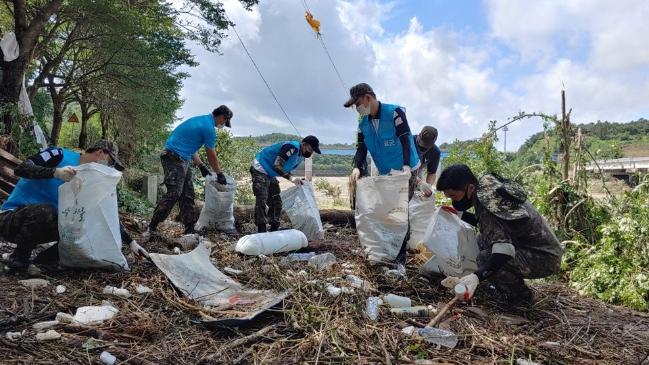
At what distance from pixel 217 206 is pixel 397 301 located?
9.69 feet

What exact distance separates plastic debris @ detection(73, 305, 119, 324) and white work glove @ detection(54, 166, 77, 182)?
91 centimetres

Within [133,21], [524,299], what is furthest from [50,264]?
[133,21]

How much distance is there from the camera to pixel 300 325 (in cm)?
243

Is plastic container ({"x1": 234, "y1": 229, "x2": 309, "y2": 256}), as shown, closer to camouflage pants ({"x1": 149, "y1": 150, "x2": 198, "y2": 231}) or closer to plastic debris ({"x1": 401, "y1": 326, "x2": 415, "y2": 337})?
camouflage pants ({"x1": 149, "y1": 150, "x2": 198, "y2": 231})

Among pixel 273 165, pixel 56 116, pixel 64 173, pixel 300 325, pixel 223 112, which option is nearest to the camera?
pixel 300 325

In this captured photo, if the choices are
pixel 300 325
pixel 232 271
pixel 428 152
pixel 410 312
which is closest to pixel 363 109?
pixel 428 152

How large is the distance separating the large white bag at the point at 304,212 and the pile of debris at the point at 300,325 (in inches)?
62.7

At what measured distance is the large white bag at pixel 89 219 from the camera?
3047 millimetres

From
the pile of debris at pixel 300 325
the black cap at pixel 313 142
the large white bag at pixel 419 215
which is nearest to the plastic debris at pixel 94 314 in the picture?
the pile of debris at pixel 300 325

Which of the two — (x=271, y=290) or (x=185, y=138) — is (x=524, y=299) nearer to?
(x=271, y=290)

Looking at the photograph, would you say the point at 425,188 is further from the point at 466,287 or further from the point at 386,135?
the point at 466,287

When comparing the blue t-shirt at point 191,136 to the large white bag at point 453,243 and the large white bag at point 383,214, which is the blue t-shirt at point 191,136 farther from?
the large white bag at point 453,243

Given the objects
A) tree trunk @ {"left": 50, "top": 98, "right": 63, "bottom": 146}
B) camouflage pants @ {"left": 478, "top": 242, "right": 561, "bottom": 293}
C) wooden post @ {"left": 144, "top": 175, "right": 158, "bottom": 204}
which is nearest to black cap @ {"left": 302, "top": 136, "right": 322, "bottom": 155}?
camouflage pants @ {"left": 478, "top": 242, "right": 561, "bottom": 293}

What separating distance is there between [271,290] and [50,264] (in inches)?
64.2
